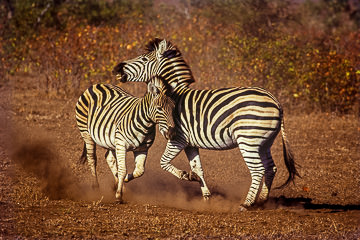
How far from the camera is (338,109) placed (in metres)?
12.9

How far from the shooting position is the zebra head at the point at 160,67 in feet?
23.2

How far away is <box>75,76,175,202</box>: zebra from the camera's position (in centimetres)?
641

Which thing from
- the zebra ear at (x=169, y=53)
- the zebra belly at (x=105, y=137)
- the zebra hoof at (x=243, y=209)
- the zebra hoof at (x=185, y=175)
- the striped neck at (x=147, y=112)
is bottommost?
→ the zebra hoof at (x=243, y=209)

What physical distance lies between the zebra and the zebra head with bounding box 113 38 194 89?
37cm

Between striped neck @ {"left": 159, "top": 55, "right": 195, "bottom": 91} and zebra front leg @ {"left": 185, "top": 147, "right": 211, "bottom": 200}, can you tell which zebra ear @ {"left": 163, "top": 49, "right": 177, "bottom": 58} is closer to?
striped neck @ {"left": 159, "top": 55, "right": 195, "bottom": 91}

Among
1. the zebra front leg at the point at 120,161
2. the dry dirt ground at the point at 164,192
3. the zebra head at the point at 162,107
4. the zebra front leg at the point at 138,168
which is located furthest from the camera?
the zebra front leg at the point at 138,168

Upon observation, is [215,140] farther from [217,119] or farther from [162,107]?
[162,107]

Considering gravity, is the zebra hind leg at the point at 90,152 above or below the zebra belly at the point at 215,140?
below

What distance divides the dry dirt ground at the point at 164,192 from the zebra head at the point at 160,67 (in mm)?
1589

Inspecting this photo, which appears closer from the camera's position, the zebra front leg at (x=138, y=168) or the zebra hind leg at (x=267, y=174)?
the zebra hind leg at (x=267, y=174)

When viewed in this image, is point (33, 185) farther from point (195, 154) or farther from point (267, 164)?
point (267, 164)

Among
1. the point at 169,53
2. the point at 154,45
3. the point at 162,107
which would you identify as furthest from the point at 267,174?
the point at 154,45

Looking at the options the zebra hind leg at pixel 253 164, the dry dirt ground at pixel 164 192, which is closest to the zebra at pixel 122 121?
the dry dirt ground at pixel 164 192

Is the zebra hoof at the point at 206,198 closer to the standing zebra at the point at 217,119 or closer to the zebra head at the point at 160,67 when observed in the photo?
the standing zebra at the point at 217,119
